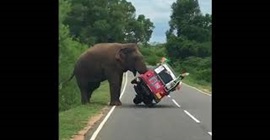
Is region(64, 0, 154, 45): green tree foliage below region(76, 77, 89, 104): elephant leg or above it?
above

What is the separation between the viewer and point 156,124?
16219 mm

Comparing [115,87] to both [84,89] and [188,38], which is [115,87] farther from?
[188,38]

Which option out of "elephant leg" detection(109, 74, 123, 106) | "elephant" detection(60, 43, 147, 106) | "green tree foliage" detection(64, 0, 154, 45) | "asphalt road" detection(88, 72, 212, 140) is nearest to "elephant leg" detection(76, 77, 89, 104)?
"elephant" detection(60, 43, 147, 106)

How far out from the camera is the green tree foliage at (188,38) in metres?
56.8

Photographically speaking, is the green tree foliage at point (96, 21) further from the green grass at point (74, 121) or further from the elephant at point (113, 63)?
the green grass at point (74, 121)

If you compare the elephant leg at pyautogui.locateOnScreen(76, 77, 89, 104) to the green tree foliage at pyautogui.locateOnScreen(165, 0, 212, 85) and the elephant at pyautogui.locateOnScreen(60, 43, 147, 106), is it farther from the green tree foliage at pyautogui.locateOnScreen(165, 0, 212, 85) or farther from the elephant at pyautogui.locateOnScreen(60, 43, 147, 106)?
the green tree foliage at pyautogui.locateOnScreen(165, 0, 212, 85)

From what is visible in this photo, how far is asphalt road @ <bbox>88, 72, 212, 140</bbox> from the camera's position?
526 inches

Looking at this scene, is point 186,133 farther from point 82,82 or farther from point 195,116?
point 82,82

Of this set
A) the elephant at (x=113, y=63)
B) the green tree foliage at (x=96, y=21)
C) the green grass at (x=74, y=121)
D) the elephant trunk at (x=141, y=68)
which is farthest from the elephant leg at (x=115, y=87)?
the green tree foliage at (x=96, y=21)

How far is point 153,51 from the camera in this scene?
3282 inches

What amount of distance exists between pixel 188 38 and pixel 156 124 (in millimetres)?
43826

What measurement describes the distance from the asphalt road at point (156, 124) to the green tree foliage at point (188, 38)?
33.8 m

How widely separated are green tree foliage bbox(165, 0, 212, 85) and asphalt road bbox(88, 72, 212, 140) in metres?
33.8

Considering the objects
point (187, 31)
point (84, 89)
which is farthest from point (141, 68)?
point (187, 31)
